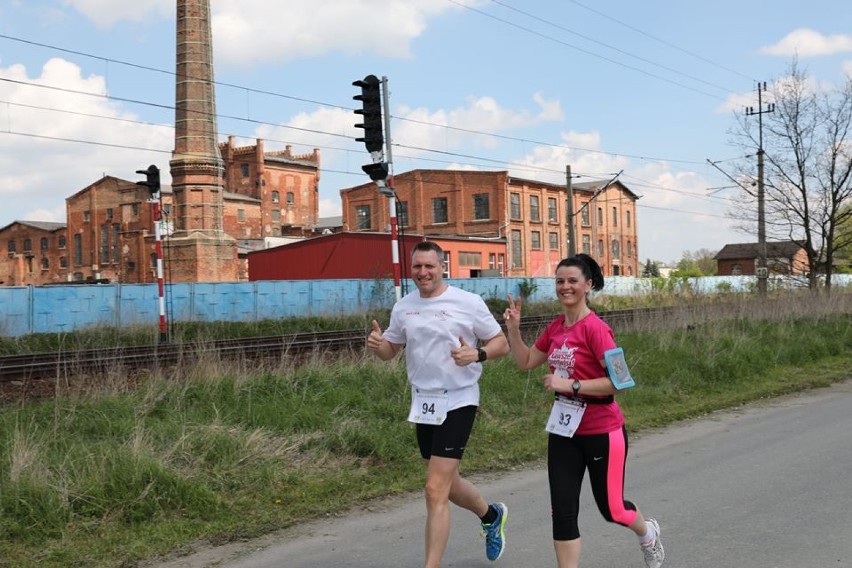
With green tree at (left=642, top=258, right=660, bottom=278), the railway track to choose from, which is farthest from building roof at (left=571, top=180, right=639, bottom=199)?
the railway track

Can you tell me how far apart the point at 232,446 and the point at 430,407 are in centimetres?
323

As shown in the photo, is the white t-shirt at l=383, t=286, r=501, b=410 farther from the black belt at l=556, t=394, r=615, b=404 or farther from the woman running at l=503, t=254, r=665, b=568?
the black belt at l=556, t=394, r=615, b=404

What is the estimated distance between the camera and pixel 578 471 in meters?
4.56

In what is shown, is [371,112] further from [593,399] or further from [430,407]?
[593,399]

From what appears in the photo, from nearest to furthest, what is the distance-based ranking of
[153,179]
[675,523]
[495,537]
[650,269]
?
1. [495,537]
2. [675,523]
3. [153,179]
4. [650,269]

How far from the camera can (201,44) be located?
143ft

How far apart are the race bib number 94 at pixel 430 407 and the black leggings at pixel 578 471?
2.20 feet

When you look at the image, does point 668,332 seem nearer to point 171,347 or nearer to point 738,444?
point 738,444

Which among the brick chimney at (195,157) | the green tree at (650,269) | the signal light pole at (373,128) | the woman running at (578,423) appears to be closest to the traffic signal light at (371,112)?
the signal light pole at (373,128)

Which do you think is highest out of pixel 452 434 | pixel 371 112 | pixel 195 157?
pixel 195 157

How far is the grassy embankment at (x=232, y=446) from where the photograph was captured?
607 cm

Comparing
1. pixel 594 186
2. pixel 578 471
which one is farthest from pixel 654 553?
pixel 594 186

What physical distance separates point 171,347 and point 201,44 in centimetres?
2763

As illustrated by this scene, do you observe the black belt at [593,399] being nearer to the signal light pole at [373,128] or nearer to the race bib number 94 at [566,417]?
the race bib number 94 at [566,417]
